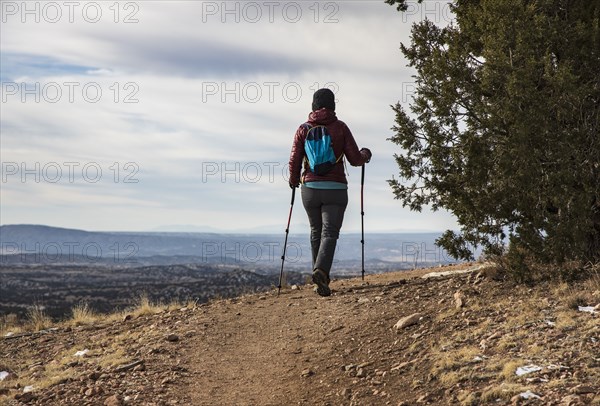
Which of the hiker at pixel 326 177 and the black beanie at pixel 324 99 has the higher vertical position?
the black beanie at pixel 324 99

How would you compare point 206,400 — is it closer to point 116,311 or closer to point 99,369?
point 99,369

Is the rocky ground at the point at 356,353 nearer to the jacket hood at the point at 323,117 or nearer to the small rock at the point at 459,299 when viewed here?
the small rock at the point at 459,299

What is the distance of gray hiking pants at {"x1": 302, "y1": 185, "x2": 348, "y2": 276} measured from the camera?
33.7ft

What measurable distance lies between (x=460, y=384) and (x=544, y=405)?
1010mm

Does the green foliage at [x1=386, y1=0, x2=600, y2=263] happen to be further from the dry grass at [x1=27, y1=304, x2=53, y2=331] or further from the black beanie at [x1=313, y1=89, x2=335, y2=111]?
the dry grass at [x1=27, y1=304, x2=53, y2=331]

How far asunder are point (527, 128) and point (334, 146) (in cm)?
322

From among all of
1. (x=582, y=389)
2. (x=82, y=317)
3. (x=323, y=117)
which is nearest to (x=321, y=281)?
(x=323, y=117)

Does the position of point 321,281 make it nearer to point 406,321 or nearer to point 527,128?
point 406,321

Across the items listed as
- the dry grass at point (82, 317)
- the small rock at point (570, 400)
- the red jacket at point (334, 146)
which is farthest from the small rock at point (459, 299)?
the dry grass at point (82, 317)

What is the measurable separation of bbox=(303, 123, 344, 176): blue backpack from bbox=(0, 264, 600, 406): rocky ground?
7.67 feet

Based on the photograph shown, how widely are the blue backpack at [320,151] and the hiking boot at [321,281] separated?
1.69 metres

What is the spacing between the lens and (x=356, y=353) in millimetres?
8094

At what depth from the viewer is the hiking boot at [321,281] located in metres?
10.4

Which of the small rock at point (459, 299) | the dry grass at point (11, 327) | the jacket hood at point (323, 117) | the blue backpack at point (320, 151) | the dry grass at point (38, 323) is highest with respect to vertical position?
the jacket hood at point (323, 117)
